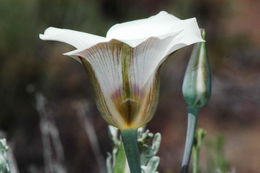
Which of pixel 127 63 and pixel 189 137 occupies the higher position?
pixel 127 63

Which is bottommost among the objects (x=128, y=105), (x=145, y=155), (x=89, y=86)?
(x=89, y=86)

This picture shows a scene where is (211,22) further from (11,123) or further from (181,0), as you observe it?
(11,123)

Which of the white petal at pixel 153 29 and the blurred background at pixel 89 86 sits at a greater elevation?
the white petal at pixel 153 29

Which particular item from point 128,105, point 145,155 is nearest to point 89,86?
Answer: point 145,155

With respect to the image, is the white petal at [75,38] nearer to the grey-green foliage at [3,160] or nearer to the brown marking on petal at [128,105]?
the brown marking on petal at [128,105]

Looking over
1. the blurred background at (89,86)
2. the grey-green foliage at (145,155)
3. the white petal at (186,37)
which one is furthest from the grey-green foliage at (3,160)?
the blurred background at (89,86)

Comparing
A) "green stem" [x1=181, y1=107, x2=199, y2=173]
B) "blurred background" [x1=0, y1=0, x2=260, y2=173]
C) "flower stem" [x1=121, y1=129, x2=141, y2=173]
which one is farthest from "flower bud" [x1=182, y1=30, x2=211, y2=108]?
"blurred background" [x1=0, y1=0, x2=260, y2=173]

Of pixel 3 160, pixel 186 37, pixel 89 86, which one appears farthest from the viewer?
pixel 89 86

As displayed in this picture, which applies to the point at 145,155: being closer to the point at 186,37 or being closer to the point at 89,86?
the point at 186,37
